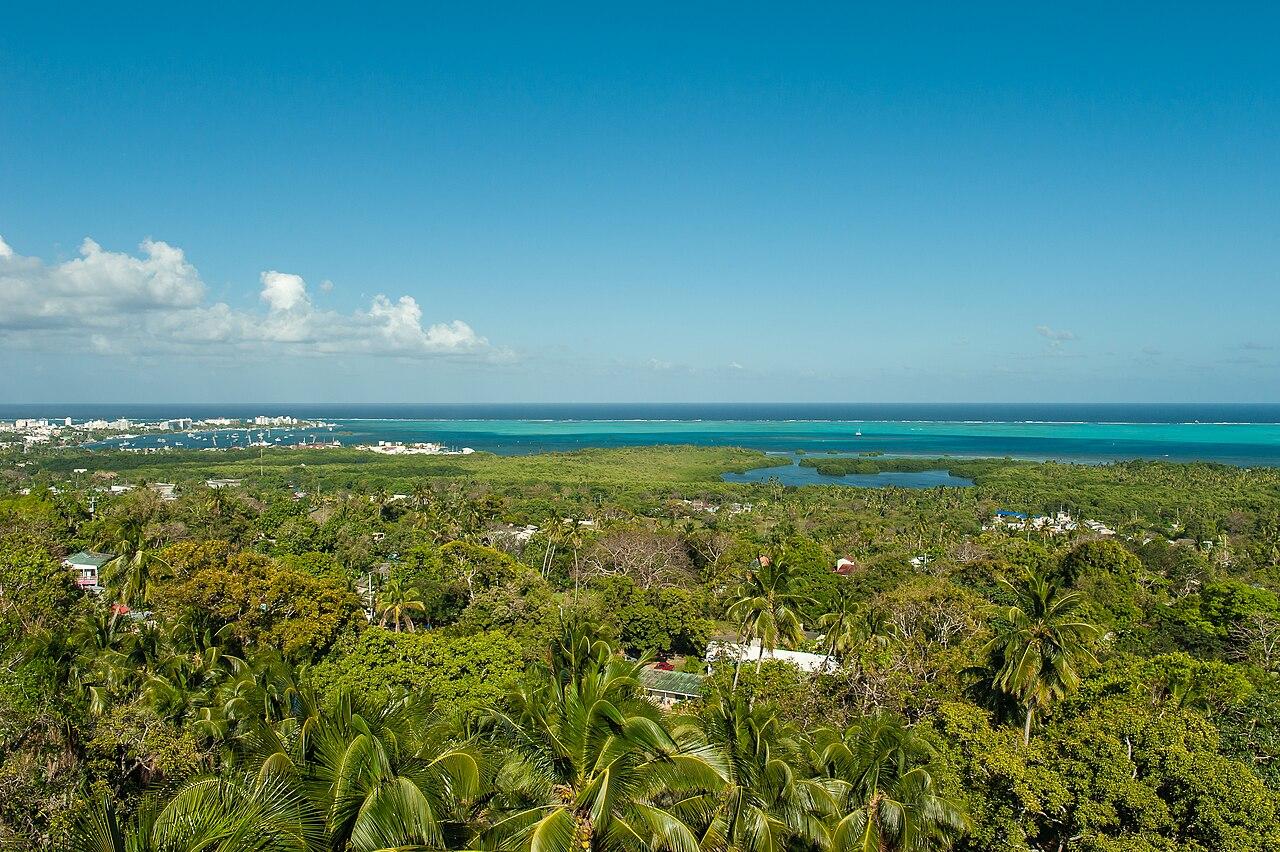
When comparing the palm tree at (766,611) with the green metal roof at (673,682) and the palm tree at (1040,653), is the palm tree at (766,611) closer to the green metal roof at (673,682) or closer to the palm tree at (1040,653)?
the green metal roof at (673,682)

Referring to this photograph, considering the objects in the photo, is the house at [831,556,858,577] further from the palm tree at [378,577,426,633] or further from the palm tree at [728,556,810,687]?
the palm tree at [378,577,426,633]

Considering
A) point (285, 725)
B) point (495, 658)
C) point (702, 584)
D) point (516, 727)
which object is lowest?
point (702, 584)

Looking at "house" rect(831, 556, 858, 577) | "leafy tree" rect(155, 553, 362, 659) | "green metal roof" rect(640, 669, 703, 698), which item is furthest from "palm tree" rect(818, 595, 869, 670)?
"house" rect(831, 556, 858, 577)

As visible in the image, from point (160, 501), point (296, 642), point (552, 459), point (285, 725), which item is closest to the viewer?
point (285, 725)

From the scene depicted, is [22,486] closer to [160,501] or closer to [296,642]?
[160,501]

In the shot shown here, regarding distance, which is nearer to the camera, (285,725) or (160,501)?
(285,725)

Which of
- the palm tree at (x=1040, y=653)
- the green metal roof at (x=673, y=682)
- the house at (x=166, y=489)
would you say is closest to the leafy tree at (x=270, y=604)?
the green metal roof at (x=673, y=682)

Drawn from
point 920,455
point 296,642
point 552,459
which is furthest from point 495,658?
point 920,455
